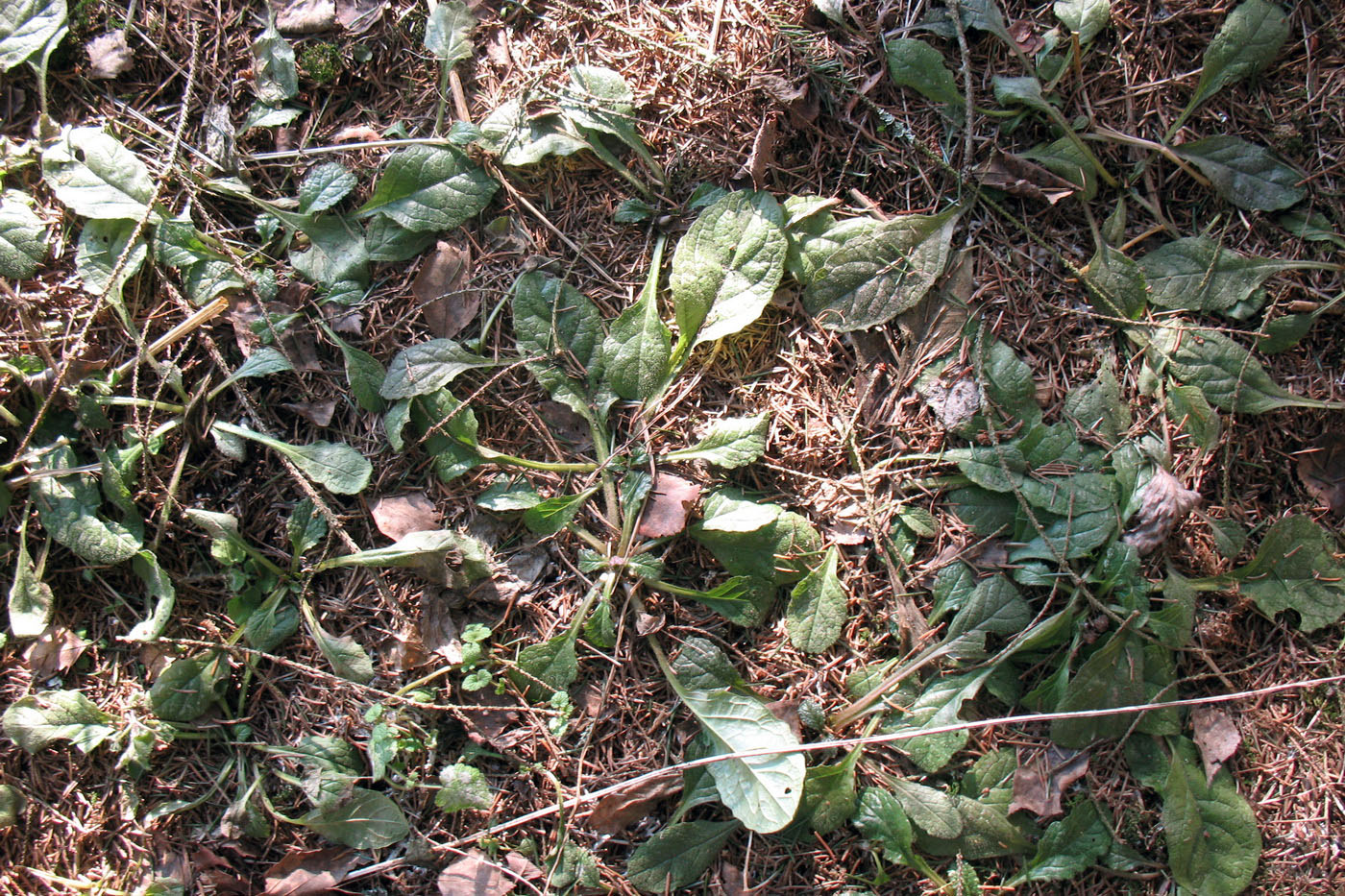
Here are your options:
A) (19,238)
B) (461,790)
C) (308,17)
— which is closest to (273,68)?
(308,17)

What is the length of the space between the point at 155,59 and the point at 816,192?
5.75 ft

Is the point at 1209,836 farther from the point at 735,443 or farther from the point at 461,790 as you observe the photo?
the point at 461,790

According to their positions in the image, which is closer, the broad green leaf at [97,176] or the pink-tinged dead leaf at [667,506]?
the pink-tinged dead leaf at [667,506]

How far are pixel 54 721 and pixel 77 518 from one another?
0.47 meters

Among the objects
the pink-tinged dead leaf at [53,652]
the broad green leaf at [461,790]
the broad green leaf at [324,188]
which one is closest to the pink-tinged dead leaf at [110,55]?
the broad green leaf at [324,188]

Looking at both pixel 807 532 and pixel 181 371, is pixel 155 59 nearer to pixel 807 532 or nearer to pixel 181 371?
pixel 181 371

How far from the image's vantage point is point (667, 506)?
1902mm

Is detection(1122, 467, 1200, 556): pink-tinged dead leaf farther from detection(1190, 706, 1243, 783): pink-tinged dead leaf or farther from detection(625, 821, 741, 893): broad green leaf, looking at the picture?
detection(625, 821, 741, 893): broad green leaf

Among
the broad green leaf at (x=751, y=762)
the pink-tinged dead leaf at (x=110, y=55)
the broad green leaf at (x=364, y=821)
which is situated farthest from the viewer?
the pink-tinged dead leaf at (x=110, y=55)

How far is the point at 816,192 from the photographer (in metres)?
2.04

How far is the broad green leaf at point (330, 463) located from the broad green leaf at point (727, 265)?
84 centimetres

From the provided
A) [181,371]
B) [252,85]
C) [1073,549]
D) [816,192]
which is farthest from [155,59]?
[1073,549]

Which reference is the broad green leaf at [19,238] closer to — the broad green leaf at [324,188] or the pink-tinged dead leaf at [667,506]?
the broad green leaf at [324,188]

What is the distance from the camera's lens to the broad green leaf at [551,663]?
1897 mm
